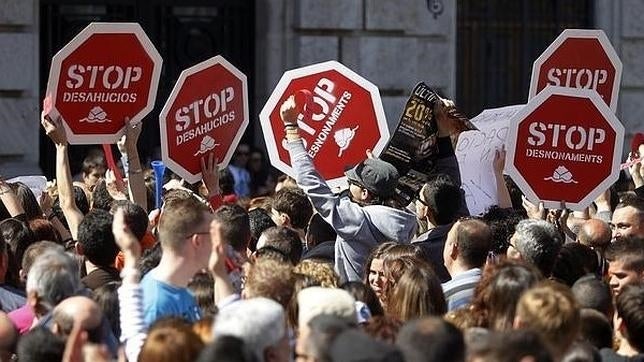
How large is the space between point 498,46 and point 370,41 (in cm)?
127

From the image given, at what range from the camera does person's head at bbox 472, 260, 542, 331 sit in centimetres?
650

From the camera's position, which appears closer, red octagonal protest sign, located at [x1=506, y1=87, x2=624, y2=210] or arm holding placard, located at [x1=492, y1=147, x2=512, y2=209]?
red octagonal protest sign, located at [x1=506, y1=87, x2=624, y2=210]

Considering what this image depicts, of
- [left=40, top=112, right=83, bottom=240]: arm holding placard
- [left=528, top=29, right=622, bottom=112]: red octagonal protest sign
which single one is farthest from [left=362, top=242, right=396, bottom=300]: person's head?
[left=528, top=29, right=622, bottom=112]: red octagonal protest sign

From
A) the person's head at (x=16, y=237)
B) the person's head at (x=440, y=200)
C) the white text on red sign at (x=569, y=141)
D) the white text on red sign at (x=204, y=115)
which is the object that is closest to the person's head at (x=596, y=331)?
the person's head at (x=440, y=200)

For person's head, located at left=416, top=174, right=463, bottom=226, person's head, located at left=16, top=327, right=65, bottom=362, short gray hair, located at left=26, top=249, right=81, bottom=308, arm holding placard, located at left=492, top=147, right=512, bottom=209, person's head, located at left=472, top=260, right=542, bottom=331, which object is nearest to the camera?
person's head, located at left=16, top=327, right=65, bottom=362

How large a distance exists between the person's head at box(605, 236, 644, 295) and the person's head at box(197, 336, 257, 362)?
291 centimetres

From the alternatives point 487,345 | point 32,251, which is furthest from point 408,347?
point 32,251

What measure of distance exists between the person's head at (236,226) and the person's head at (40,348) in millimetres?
2332

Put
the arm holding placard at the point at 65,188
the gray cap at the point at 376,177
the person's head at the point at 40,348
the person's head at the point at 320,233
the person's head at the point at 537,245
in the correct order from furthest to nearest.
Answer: the arm holding placard at the point at 65,188 → the person's head at the point at 320,233 → the gray cap at the point at 376,177 → the person's head at the point at 537,245 → the person's head at the point at 40,348

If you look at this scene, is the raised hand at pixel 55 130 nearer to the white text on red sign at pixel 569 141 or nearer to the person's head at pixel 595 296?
the white text on red sign at pixel 569 141

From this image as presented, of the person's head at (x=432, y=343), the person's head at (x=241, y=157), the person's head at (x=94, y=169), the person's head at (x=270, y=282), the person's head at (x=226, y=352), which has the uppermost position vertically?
the person's head at (x=226, y=352)

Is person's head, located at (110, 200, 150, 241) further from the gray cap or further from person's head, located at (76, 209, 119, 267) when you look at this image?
the gray cap

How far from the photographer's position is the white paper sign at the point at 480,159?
10430 mm

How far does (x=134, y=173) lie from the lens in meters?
9.53
